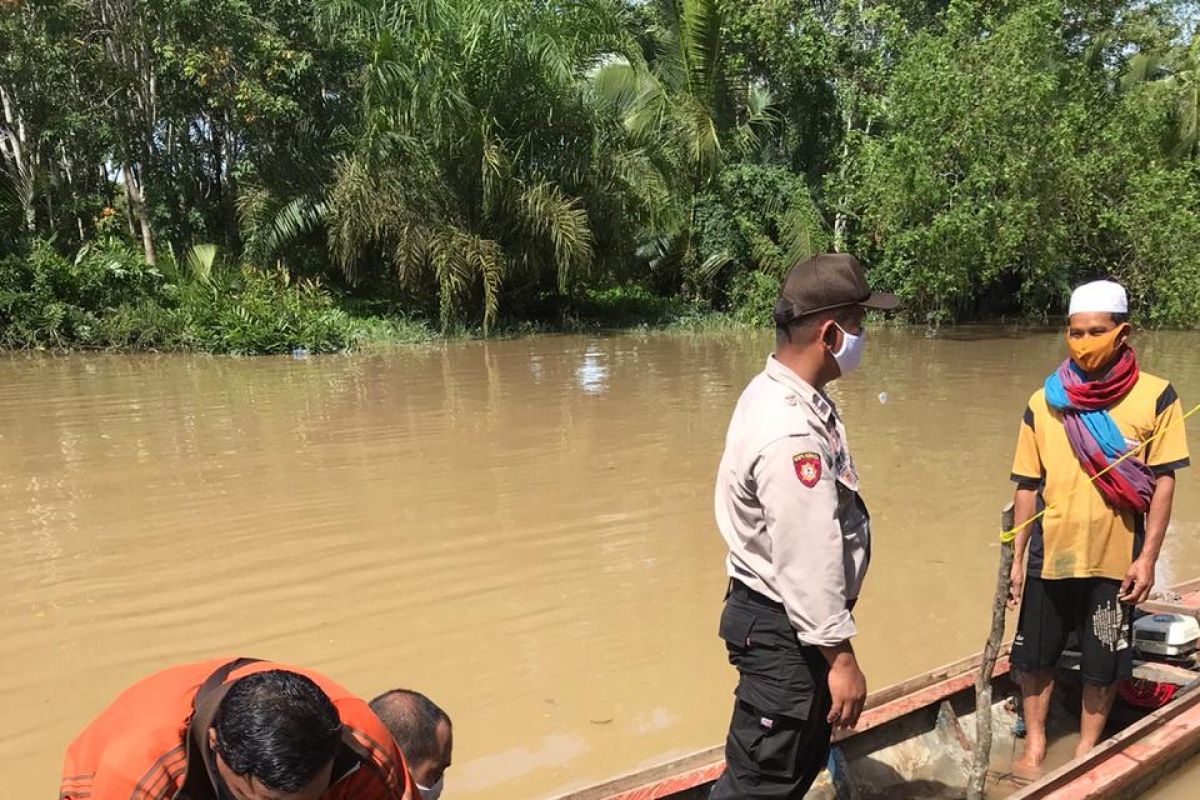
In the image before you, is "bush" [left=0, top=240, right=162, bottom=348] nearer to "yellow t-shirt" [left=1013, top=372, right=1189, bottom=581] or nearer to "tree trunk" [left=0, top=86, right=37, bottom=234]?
"tree trunk" [left=0, top=86, right=37, bottom=234]

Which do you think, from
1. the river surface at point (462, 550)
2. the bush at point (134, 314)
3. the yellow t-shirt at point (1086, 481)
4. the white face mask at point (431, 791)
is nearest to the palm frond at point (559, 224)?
the bush at point (134, 314)

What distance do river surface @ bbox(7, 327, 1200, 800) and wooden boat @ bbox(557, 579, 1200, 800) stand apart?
2.42 ft

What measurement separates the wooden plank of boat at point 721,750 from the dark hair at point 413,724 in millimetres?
497

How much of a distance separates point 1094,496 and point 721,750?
143 centimetres

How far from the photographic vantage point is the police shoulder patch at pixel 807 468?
6.52 ft

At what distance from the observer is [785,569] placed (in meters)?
2.02

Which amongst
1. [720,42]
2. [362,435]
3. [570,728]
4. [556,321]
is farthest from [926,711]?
[720,42]

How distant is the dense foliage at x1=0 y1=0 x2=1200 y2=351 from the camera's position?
1573 cm

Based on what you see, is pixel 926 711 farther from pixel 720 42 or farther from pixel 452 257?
pixel 720 42

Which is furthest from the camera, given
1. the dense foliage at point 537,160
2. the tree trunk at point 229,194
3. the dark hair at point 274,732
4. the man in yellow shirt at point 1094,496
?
the tree trunk at point 229,194

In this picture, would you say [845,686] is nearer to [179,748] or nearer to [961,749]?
[179,748]

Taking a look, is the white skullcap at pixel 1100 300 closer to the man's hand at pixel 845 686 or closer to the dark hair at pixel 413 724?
the man's hand at pixel 845 686

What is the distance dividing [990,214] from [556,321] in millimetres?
8542

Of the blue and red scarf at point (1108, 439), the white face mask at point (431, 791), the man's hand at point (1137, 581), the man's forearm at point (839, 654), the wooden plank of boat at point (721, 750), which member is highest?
the blue and red scarf at point (1108, 439)
